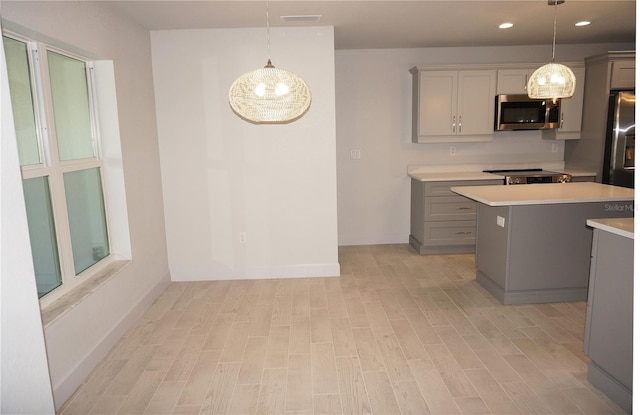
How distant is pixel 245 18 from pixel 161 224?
83.0 inches

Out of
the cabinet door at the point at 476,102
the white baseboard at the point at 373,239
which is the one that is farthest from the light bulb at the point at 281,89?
the white baseboard at the point at 373,239

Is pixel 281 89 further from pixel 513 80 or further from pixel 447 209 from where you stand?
pixel 513 80

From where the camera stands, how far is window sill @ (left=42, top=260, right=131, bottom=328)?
2338 millimetres

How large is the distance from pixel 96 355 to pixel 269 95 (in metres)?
2.02

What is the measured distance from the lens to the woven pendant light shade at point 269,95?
233 cm

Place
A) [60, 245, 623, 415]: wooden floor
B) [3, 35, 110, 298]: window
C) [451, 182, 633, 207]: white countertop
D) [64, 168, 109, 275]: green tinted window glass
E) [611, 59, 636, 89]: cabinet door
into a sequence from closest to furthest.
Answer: [60, 245, 623, 415]: wooden floor
[3, 35, 110, 298]: window
[64, 168, 109, 275]: green tinted window glass
[451, 182, 633, 207]: white countertop
[611, 59, 636, 89]: cabinet door

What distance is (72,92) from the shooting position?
2.87 metres

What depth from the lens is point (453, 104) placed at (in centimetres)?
502

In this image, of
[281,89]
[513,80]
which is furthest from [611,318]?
[513,80]

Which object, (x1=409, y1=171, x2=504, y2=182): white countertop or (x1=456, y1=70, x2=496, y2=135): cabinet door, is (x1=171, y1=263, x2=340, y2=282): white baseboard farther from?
(x1=456, y1=70, x2=496, y2=135): cabinet door

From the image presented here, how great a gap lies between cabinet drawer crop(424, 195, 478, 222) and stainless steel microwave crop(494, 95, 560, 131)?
1.06m

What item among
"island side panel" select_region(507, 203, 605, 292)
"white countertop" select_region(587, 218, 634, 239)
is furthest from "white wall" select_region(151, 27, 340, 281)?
"white countertop" select_region(587, 218, 634, 239)

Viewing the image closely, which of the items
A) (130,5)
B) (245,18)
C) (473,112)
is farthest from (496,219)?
(130,5)

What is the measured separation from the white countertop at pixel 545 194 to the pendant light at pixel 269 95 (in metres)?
1.73
